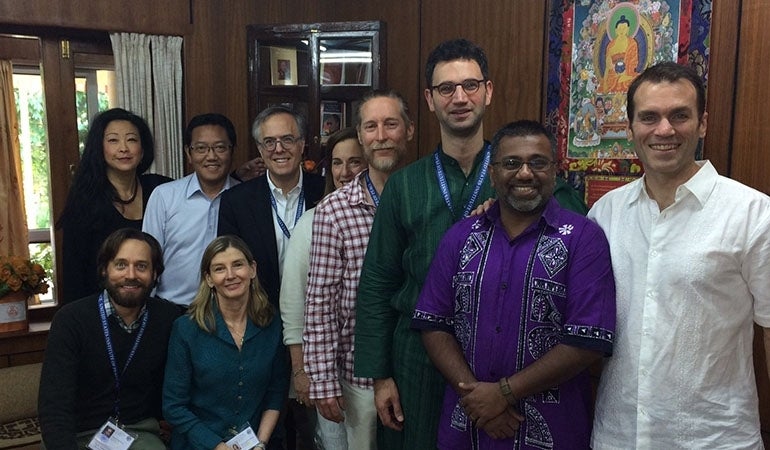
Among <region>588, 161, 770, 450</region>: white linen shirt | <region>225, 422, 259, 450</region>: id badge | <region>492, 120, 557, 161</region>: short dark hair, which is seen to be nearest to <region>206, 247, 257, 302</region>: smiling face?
<region>225, 422, 259, 450</region>: id badge

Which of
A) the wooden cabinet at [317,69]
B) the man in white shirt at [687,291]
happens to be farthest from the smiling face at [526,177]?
the wooden cabinet at [317,69]

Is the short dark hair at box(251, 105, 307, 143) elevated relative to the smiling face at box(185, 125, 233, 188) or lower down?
elevated

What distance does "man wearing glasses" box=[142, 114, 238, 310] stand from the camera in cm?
274

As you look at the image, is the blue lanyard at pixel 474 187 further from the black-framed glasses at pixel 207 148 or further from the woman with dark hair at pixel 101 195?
the woman with dark hair at pixel 101 195

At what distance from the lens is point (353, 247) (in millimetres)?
2146

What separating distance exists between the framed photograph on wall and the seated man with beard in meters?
1.73

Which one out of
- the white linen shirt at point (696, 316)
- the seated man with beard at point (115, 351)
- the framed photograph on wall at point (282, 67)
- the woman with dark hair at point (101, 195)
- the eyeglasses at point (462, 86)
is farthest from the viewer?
the framed photograph on wall at point (282, 67)

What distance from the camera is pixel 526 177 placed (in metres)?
1.63

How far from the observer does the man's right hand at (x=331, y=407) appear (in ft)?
6.93

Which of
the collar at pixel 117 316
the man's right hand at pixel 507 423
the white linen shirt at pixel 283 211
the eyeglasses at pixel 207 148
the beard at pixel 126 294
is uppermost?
the eyeglasses at pixel 207 148

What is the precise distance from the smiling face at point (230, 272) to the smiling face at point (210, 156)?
1.78 feet

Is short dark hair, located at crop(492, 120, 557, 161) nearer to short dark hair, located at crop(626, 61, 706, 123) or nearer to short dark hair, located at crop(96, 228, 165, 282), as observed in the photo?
short dark hair, located at crop(626, 61, 706, 123)

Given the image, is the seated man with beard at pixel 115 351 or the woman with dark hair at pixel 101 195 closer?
the seated man with beard at pixel 115 351

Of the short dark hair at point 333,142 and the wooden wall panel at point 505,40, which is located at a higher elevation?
the wooden wall panel at point 505,40
